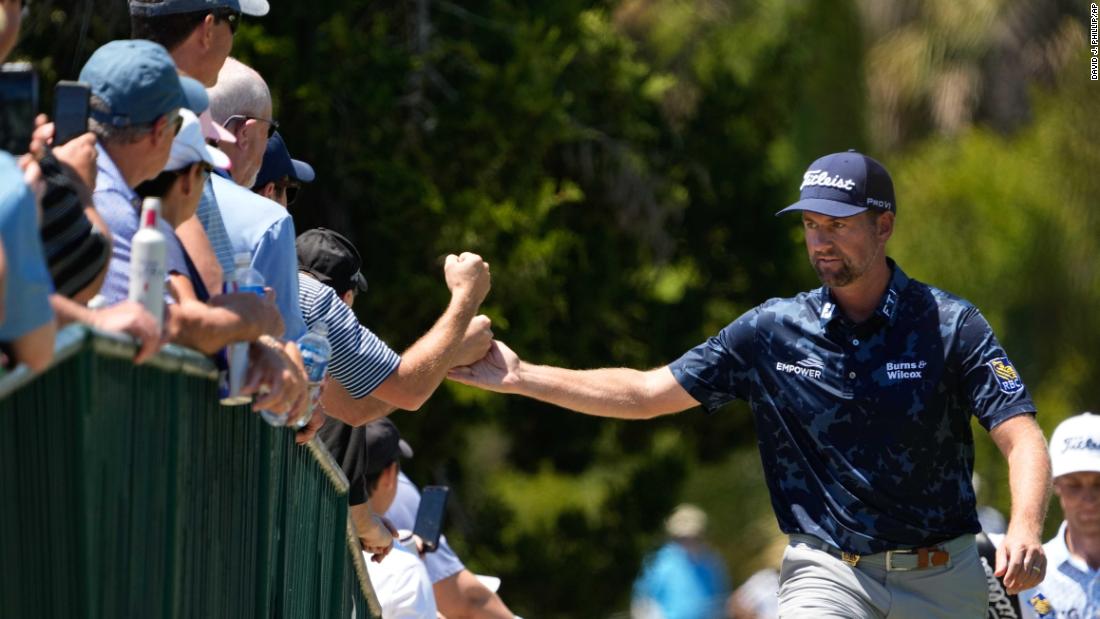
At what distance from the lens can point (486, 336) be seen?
22.7 feet

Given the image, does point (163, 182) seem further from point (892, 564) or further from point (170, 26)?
point (892, 564)

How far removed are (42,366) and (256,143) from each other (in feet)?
9.22

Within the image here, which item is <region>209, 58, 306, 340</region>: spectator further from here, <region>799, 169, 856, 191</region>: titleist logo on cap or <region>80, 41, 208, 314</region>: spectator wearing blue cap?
<region>799, 169, 856, 191</region>: titleist logo on cap

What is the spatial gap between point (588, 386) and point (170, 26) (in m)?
2.07

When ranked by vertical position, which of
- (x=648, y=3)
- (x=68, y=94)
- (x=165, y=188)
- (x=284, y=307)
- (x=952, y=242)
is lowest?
(x=952, y=242)

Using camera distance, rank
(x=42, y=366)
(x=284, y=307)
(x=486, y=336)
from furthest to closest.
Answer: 1. (x=486, y=336)
2. (x=284, y=307)
3. (x=42, y=366)

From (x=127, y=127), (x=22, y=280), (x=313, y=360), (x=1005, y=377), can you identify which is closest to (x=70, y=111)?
(x=127, y=127)

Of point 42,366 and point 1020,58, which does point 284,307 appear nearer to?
point 42,366

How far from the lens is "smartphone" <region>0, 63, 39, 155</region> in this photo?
4055 mm

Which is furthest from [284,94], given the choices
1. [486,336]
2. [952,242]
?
[952,242]

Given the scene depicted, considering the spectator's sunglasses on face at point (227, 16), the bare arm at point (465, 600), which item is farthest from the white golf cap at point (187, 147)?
the bare arm at point (465, 600)

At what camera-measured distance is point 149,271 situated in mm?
4031

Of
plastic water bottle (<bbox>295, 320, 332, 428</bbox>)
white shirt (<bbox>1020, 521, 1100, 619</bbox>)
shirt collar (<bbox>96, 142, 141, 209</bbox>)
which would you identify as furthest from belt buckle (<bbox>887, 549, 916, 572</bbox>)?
shirt collar (<bbox>96, 142, 141, 209</bbox>)

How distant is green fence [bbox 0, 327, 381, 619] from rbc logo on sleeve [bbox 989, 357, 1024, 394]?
7.85ft
